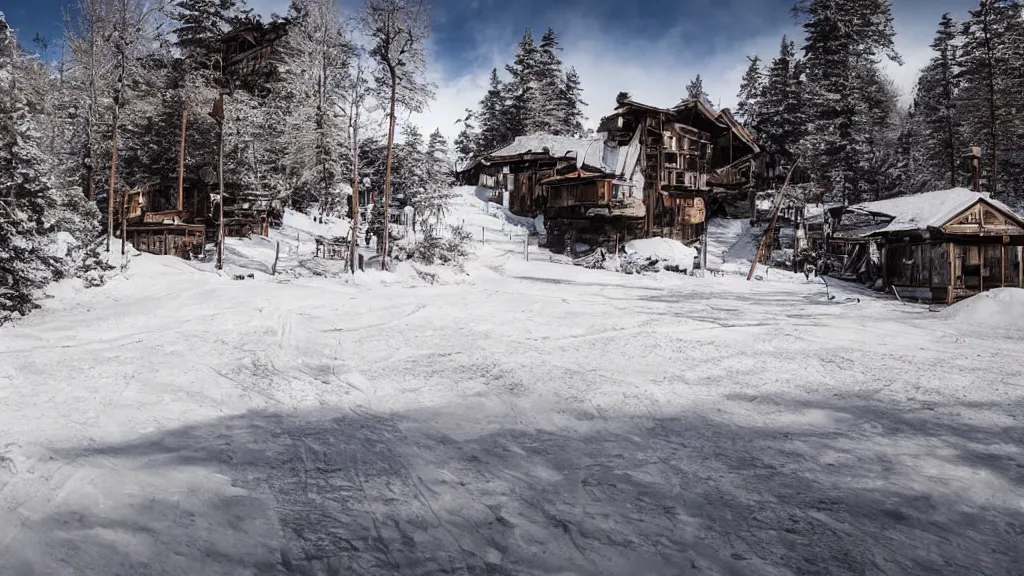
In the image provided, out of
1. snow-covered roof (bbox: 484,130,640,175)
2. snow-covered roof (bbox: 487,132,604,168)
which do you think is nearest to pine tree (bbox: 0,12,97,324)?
snow-covered roof (bbox: 484,130,640,175)

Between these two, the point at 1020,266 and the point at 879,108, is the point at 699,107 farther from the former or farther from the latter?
the point at 879,108

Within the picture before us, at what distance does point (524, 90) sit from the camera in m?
53.2

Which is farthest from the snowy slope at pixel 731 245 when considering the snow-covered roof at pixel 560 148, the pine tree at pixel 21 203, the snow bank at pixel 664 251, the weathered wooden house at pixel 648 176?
the pine tree at pixel 21 203

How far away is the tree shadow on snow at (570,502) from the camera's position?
3.00 metres

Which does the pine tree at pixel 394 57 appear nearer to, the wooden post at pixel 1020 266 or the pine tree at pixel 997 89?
the wooden post at pixel 1020 266

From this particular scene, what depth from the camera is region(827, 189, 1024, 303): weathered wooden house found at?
21156 mm

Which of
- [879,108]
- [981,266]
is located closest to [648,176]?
[981,266]

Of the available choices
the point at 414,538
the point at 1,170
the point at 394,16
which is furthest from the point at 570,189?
the point at 414,538

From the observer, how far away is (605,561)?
298cm

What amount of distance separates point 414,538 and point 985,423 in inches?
235

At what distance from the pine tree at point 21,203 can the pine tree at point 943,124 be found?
50.3 m

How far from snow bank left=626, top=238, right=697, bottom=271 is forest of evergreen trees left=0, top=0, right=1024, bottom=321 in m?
14.2

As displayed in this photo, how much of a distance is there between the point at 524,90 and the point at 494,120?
5402mm

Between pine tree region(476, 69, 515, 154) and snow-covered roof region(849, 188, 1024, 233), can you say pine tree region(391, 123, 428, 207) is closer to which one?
pine tree region(476, 69, 515, 154)
